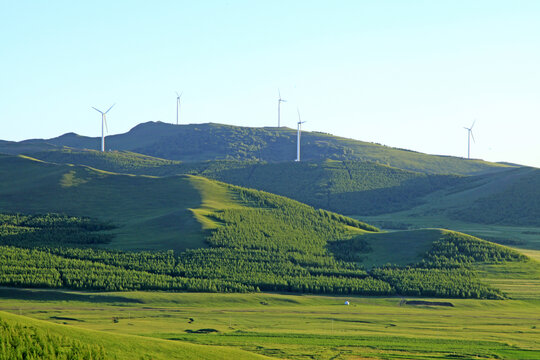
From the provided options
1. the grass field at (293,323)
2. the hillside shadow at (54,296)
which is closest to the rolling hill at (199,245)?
the hillside shadow at (54,296)

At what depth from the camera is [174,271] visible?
11931cm

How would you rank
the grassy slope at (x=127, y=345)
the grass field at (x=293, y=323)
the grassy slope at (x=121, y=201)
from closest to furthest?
the grassy slope at (x=127, y=345), the grass field at (x=293, y=323), the grassy slope at (x=121, y=201)

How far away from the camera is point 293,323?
8988cm

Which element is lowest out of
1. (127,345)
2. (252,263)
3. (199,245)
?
(252,263)

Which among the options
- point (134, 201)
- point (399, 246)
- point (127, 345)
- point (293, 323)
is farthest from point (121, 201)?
point (127, 345)

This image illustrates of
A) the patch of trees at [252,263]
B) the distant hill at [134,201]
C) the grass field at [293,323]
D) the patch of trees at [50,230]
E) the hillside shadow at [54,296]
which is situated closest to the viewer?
the grass field at [293,323]

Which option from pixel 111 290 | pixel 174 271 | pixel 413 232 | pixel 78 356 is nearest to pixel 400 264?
pixel 413 232

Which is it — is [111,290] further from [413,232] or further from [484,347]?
[413,232]

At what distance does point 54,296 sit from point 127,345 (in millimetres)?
49677

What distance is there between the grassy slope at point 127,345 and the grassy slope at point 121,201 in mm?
76266

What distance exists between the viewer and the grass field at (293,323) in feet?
240

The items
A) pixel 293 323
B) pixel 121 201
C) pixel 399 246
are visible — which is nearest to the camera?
pixel 293 323

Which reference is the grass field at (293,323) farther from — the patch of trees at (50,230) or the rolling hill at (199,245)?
the patch of trees at (50,230)

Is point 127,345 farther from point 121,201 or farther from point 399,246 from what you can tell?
point 121,201
